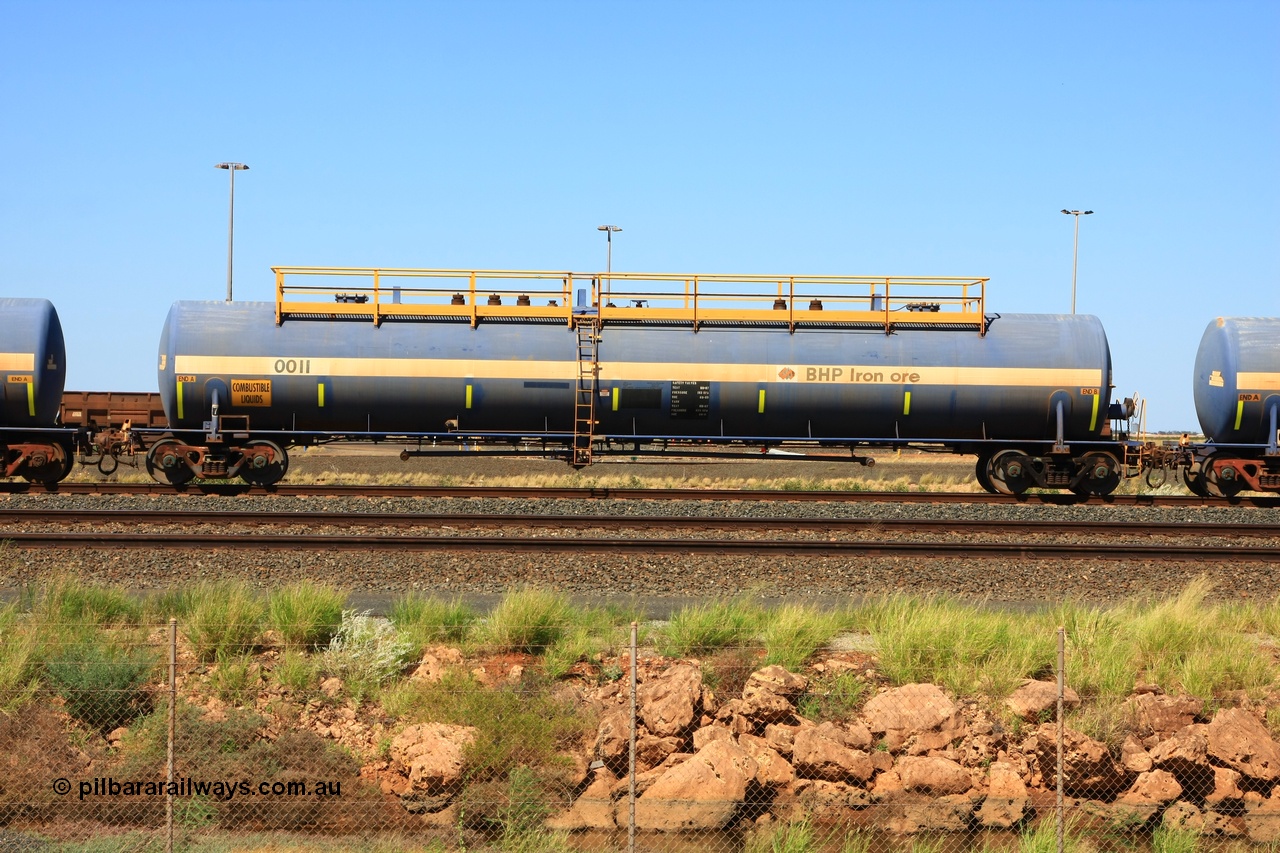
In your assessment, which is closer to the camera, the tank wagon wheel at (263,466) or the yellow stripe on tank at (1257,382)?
the tank wagon wheel at (263,466)

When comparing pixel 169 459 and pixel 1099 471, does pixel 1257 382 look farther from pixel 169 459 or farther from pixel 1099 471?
pixel 169 459

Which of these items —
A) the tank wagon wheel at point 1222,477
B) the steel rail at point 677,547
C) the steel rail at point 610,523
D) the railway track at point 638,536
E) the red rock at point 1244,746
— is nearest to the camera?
the red rock at point 1244,746

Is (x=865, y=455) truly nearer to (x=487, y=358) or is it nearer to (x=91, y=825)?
(x=487, y=358)

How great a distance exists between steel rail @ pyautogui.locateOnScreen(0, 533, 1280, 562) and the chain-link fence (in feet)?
15.9

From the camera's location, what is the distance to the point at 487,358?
20.9m

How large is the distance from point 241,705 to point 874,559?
354 inches

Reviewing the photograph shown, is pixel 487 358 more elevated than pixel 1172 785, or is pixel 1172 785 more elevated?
pixel 487 358

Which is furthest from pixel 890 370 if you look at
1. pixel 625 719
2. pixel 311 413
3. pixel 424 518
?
pixel 625 719

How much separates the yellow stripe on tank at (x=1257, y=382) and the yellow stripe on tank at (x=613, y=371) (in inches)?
193

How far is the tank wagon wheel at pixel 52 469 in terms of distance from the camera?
22.1 meters

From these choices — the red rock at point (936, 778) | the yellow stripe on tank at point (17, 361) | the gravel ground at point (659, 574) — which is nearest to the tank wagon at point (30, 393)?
the yellow stripe on tank at point (17, 361)

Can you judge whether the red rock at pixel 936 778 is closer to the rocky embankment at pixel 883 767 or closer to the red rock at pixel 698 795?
the rocky embankment at pixel 883 767

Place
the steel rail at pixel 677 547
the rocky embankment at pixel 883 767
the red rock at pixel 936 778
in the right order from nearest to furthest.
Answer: the rocky embankment at pixel 883 767 → the red rock at pixel 936 778 → the steel rail at pixel 677 547

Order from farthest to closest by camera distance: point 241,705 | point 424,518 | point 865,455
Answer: point 865,455, point 424,518, point 241,705
